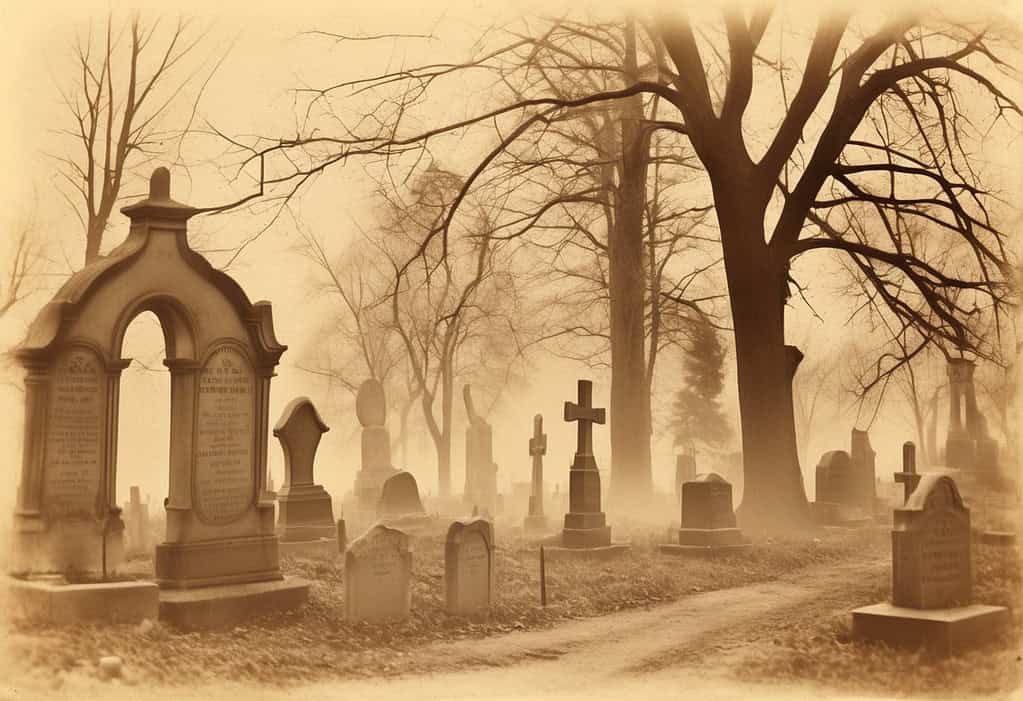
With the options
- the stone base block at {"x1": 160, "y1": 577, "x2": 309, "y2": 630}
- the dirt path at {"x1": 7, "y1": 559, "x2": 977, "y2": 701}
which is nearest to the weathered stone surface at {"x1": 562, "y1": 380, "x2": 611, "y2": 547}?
the dirt path at {"x1": 7, "y1": 559, "x2": 977, "y2": 701}

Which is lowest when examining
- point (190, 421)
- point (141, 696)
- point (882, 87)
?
point (141, 696)

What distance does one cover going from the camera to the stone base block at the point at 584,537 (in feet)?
54.6

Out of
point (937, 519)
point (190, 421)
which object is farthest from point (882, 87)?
point (190, 421)

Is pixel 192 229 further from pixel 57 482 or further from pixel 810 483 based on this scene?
pixel 810 483

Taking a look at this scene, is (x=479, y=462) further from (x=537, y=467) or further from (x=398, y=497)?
(x=398, y=497)

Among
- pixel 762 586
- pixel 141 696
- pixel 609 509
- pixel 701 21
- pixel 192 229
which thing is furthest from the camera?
pixel 609 509

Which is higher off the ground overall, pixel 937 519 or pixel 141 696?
pixel 937 519

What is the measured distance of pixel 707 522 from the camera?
16.6 meters

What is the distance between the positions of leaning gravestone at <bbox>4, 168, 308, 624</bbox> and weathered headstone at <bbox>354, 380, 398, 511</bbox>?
1345 cm

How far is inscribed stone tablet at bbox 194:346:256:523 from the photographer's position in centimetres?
1131

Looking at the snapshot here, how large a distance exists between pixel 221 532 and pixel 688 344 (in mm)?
20884

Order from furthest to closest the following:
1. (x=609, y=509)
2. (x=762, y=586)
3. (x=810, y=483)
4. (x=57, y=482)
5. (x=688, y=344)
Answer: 1. (x=810, y=483)
2. (x=688, y=344)
3. (x=609, y=509)
4. (x=762, y=586)
5. (x=57, y=482)

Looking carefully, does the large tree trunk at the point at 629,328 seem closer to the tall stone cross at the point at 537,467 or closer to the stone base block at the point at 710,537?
the tall stone cross at the point at 537,467

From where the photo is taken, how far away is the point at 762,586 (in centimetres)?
1405
